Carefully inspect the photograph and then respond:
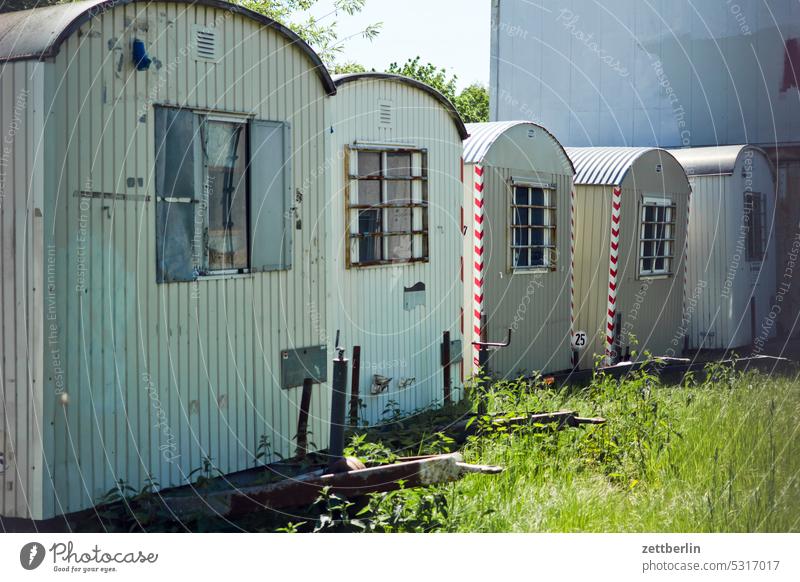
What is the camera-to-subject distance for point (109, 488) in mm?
6164

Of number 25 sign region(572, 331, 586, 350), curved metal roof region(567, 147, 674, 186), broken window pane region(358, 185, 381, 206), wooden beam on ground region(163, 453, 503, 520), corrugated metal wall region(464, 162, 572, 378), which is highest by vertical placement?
curved metal roof region(567, 147, 674, 186)

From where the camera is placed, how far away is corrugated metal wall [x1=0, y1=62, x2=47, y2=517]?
5664 mm

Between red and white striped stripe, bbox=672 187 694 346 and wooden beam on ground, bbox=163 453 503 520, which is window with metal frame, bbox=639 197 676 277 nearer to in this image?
red and white striped stripe, bbox=672 187 694 346

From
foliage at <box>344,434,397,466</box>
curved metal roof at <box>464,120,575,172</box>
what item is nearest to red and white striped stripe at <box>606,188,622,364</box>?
curved metal roof at <box>464,120,575,172</box>

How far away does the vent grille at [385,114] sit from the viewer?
→ 362 inches

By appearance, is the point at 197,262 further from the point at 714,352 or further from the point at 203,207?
the point at 714,352

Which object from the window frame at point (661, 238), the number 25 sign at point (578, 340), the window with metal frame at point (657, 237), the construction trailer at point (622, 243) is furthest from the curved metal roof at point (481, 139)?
the window with metal frame at point (657, 237)

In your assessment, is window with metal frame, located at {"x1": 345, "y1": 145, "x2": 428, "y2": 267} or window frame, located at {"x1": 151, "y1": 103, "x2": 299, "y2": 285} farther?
window with metal frame, located at {"x1": 345, "y1": 145, "x2": 428, "y2": 267}

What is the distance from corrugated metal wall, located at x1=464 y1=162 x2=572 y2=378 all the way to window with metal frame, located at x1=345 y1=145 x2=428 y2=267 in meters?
1.17

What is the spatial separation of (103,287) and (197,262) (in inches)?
31.4

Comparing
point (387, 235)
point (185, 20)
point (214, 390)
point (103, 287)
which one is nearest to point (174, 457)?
point (214, 390)

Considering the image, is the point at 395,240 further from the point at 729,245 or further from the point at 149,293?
the point at 729,245

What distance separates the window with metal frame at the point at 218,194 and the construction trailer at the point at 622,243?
6167mm

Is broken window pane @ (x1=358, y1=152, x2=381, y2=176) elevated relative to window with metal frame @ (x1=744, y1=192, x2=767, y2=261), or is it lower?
elevated
